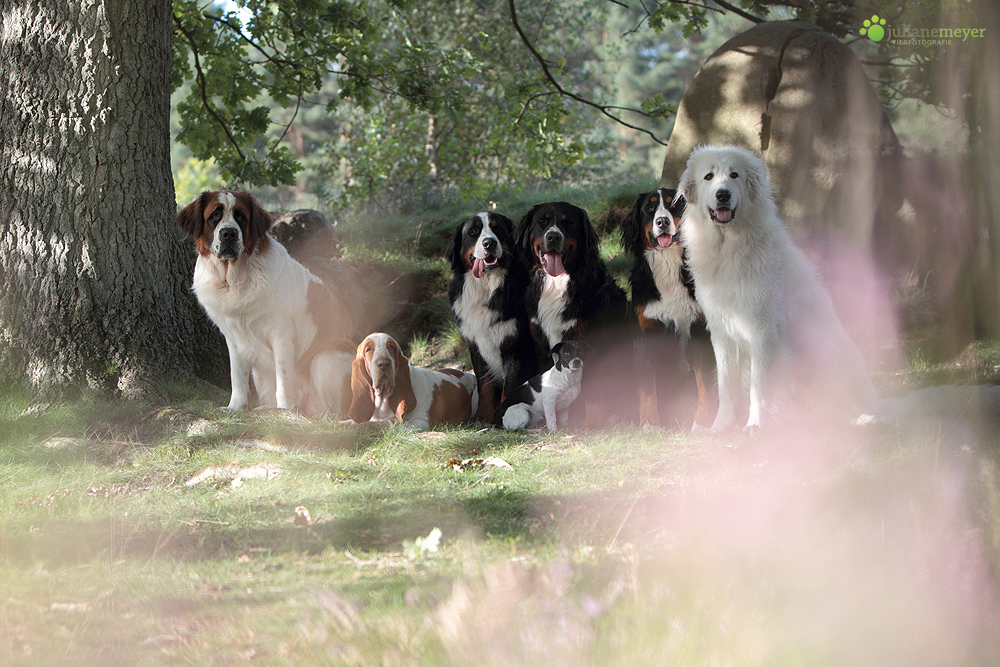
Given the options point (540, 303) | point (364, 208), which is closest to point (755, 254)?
point (540, 303)

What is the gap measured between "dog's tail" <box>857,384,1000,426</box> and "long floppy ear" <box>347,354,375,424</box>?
11.1 feet

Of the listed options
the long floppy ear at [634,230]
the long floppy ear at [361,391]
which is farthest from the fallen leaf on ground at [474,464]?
the long floppy ear at [634,230]

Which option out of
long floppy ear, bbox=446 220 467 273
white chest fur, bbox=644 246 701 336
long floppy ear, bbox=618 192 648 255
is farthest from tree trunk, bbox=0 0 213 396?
white chest fur, bbox=644 246 701 336

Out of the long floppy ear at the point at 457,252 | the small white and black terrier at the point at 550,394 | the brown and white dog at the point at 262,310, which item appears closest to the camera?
the brown and white dog at the point at 262,310

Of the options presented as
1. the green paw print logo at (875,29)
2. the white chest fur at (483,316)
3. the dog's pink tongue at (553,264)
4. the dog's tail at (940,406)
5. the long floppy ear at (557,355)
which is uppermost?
the green paw print logo at (875,29)

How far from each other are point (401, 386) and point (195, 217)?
191cm

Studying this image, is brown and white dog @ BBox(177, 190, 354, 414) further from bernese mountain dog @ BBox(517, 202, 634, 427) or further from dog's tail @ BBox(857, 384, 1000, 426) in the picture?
dog's tail @ BBox(857, 384, 1000, 426)

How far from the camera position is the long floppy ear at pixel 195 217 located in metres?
5.83

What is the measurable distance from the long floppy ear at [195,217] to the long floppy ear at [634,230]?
303 centimetres

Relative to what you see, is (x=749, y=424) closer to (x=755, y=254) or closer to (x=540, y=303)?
(x=755, y=254)

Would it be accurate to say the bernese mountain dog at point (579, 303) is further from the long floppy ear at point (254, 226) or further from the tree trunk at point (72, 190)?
the tree trunk at point (72, 190)

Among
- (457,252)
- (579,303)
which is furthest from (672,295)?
(457,252)

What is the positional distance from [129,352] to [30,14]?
2.45 m

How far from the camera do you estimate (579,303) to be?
6234 millimetres
